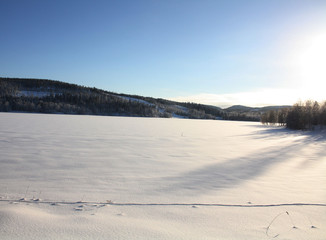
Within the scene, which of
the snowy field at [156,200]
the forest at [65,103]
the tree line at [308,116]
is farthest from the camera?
the forest at [65,103]

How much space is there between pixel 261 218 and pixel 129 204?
89.6 inches

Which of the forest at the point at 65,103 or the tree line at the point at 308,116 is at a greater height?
the forest at the point at 65,103

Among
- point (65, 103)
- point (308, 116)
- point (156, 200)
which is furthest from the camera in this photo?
point (65, 103)

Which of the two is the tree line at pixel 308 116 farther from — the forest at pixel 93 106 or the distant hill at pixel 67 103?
the distant hill at pixel 67 103

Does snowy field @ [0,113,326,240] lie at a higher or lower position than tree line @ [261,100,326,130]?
lower


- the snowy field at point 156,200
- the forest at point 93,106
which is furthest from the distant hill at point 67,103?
the snowy field at point 156,200

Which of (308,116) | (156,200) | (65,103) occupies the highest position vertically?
(65,103)

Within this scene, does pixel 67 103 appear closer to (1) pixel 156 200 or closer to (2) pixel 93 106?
(2) pixel 93 106

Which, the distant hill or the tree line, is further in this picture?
the distant hill

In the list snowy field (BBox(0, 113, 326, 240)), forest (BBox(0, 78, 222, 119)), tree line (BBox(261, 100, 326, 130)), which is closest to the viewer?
snowy field (BBox(0, 113, 326, 240))

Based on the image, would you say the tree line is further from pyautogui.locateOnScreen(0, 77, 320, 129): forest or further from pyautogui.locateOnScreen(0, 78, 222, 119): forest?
pyautogui.locateOnScreen(0, 78, 222, 119): forest


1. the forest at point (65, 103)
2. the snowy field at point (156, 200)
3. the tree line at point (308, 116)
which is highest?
the forest at point (65, 103)

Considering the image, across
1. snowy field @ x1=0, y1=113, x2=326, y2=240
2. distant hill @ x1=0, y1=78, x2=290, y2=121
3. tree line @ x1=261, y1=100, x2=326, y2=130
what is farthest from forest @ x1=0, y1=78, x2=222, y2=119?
snowy field @ x1=0, y1=113, x2=326, y2=240

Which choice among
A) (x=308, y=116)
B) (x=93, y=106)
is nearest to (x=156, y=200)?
(x=308, y=116)
